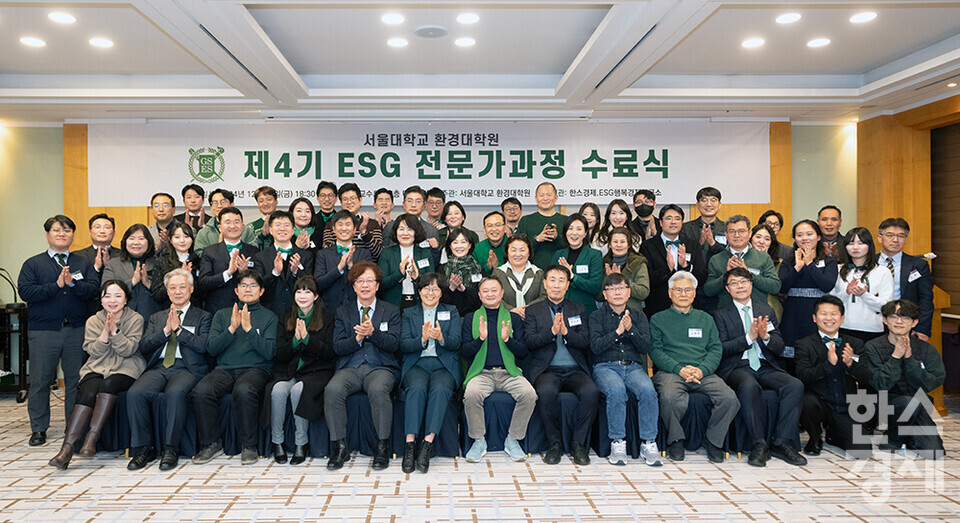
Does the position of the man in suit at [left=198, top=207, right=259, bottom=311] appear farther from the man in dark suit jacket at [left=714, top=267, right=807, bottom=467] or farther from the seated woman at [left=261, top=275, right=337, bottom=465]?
the man in dark suit jacket at [left=714, top=267, right=807, bottom=467]

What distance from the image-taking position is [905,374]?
4258 mm

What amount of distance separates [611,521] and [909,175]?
18.7ft

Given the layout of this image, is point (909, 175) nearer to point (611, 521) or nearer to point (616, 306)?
point (616, 306)

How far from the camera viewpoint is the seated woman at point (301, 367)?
4.04 meters

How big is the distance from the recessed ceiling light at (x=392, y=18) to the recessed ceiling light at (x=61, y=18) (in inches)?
89.2

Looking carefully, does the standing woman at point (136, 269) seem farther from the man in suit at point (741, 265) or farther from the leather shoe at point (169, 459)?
the man in suit at point (741, 265)

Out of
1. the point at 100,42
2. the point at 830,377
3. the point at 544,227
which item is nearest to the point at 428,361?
the point at 544,227

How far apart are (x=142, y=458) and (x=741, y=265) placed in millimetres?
4367

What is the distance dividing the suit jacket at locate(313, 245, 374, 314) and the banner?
2254 millimetres

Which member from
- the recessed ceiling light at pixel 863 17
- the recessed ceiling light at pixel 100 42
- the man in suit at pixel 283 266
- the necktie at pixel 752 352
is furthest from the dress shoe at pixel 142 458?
the recessed ceiling light at pixel 863 17

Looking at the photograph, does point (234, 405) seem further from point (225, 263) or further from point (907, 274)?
point (907, 274)

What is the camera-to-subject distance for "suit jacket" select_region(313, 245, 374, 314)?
474 cm

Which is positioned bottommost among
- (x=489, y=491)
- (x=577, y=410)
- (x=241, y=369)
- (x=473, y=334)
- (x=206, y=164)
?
(x=489, y=491)

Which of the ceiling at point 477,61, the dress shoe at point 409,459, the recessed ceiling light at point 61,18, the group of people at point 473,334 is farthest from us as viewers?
the recessed ceiling light at point 61,18
